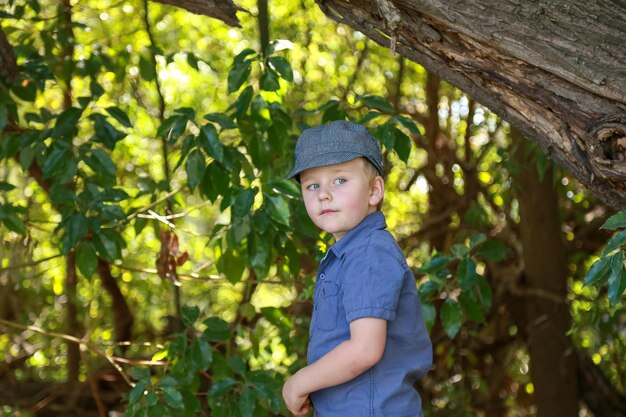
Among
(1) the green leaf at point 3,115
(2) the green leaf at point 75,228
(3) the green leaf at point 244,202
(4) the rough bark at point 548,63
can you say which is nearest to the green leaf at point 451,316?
(3) the green leaf at point 244,202

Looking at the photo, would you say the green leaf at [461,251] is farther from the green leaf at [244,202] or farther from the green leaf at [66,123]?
the green leaf at [66,123]

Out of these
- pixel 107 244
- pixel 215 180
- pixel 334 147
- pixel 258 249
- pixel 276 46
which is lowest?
pixel 107 244

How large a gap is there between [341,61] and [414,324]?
322 cm

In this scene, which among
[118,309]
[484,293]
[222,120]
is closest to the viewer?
[222,120]

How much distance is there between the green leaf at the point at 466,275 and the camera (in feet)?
9.89

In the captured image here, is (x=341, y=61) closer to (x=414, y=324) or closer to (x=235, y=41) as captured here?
(x=235, y=41)

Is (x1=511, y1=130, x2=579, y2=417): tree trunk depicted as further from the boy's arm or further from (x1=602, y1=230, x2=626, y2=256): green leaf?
the boy's arm

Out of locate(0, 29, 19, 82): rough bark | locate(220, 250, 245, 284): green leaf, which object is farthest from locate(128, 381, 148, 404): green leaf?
locate(0, 29, 19, 82): rough bark

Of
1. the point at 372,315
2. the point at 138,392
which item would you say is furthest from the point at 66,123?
the point at 372,315

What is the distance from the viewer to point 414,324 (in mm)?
2109

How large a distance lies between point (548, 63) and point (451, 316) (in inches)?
43.2

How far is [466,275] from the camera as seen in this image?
3.02m

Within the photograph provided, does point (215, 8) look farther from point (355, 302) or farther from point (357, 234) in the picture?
point (355, 302)

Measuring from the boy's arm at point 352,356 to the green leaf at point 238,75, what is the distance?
4.16 ft
